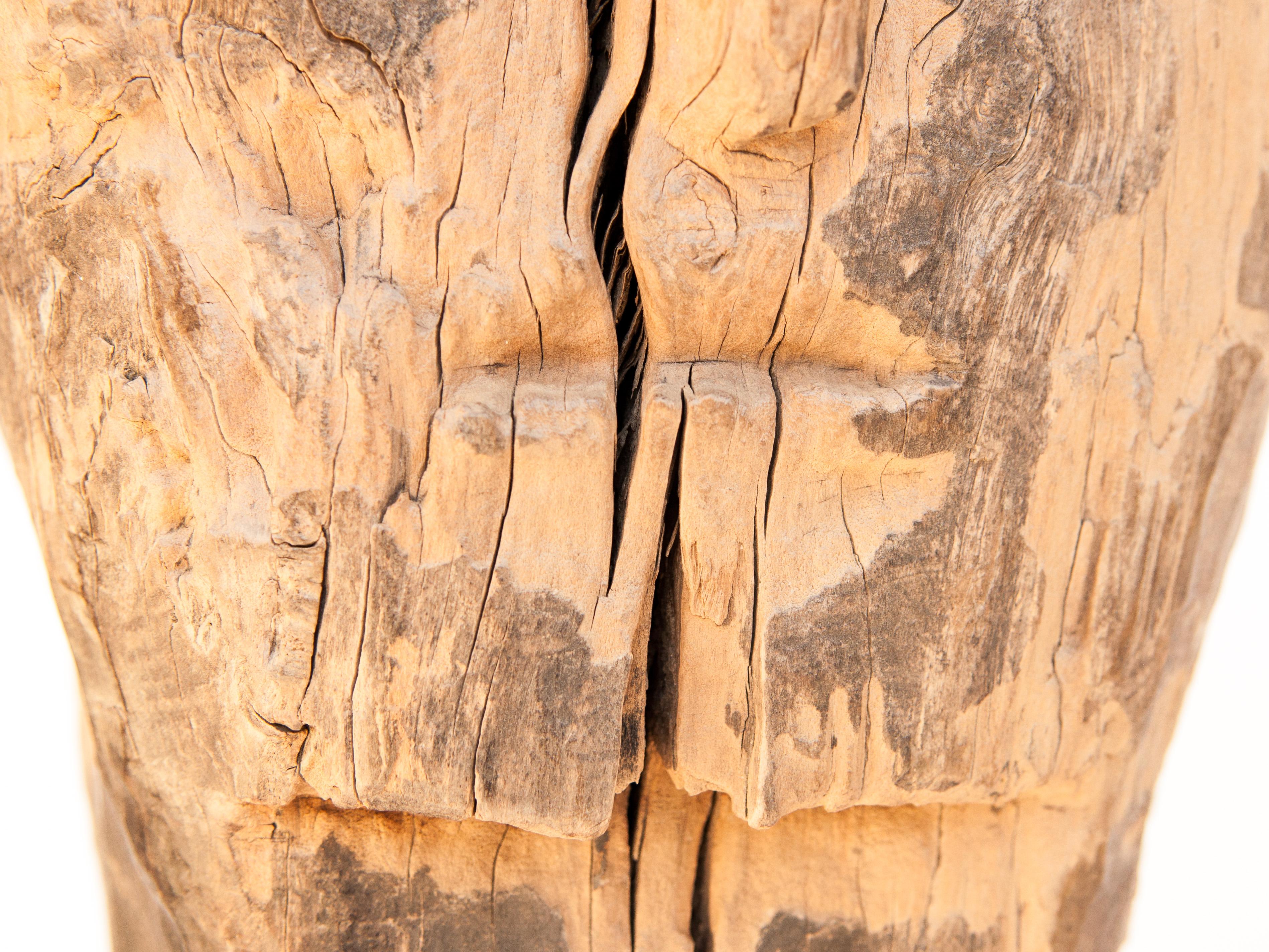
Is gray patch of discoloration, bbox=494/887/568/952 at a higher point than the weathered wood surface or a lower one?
lower

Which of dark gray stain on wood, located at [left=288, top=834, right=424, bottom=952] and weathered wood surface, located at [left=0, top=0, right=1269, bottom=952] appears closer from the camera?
weathered wood surface, located at [left=0, top=0, right=1269, bottom=952]

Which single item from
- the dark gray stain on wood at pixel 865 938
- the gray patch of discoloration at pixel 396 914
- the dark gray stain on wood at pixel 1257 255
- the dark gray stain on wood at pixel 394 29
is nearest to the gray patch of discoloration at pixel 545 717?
the gray patch of discoloration at pixel 396 914

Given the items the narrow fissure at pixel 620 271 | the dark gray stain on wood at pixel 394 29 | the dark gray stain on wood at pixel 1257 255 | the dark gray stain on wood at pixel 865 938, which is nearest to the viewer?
the dark gray stain on wood at pixel 394 29

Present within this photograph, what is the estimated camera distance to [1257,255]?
141 cm

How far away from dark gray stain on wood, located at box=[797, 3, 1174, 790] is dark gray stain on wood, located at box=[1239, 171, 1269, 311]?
0.21 metres

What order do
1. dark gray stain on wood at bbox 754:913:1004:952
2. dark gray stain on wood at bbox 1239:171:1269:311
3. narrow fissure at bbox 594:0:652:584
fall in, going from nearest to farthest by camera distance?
narrow fissure at bbox 594:0:652:584 < dark gray stain on wood at bbox 1239:171:1269:311 < dark gray stain on wood at bbox 754:913:1004:952

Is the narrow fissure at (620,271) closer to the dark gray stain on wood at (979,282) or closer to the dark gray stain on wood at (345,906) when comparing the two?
the dark gray stain on wood at (979,282)

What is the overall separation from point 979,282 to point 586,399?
0.50 metres

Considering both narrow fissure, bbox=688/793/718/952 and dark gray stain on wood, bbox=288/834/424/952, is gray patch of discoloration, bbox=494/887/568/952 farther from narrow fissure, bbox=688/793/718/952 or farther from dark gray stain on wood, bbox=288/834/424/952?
narrow fissure, bbox=688/793/718/952

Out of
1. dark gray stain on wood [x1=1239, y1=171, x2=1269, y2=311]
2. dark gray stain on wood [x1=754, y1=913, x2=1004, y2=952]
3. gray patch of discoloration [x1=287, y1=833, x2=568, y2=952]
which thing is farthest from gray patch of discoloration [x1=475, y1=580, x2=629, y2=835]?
dark gray stain on wood [x1=1239, y1=171, x2=1269, y2=311]

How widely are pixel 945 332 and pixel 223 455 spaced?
87 centimetres

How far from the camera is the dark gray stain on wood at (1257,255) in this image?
1.39 metres

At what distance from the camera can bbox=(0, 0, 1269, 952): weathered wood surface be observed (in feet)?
3.84

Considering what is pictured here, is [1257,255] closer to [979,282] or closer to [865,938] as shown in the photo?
[979,282]
